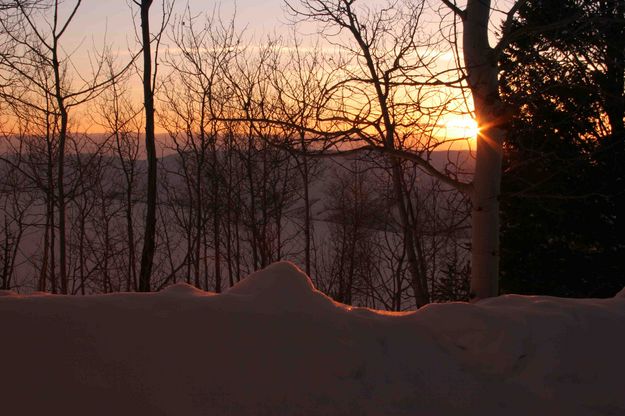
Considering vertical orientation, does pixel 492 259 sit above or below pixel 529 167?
below

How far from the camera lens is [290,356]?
338 cm

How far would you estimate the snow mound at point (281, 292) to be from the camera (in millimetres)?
3764

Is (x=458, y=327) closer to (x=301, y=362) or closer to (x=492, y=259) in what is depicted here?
(x=301, y=362)

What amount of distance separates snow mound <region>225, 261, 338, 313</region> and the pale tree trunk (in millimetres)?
2946

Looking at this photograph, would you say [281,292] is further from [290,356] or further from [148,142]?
[148,142]

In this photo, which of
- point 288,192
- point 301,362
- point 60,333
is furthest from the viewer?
point 288,192

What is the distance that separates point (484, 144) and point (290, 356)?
12.7 feet

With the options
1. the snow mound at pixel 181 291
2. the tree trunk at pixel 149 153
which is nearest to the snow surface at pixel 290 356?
the snow mound at pixel 181 291

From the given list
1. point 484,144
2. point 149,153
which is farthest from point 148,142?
point 484,144

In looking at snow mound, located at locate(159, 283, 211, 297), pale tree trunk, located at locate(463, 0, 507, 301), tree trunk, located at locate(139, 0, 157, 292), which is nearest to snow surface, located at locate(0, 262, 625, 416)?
snow mound, located at locate(159, 283, 211, 297)

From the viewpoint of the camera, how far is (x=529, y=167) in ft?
40.7

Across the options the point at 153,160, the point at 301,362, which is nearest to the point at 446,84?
the point at 301,362

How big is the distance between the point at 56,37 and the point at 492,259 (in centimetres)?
843

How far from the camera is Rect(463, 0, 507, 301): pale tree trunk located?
248 inches
